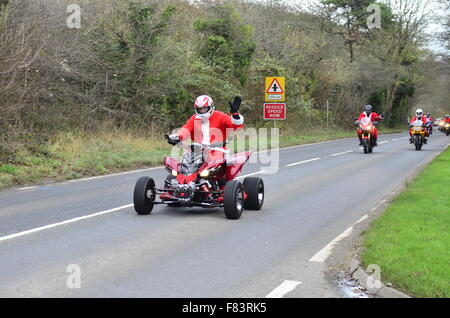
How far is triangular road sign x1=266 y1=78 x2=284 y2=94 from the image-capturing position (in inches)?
1063

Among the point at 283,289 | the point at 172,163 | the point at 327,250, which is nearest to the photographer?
the point at 283,289

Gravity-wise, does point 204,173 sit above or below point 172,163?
below

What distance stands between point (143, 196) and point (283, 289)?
447cm

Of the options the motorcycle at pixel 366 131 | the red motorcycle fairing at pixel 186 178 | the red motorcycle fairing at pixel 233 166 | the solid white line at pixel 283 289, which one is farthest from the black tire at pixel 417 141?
the solid white line at pixel 283 289

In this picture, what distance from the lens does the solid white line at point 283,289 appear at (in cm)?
613

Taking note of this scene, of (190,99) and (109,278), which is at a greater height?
(190,99)

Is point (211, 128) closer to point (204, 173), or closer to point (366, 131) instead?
point (204, 173)

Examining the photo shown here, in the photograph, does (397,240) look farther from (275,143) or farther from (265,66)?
(265,66)

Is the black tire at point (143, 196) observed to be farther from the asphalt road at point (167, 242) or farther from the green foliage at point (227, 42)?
the green foliage at point (227, 42)

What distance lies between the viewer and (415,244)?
25.4ft

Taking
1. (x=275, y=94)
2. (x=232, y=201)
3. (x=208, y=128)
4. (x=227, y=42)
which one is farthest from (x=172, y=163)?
(x=227, y=42)
